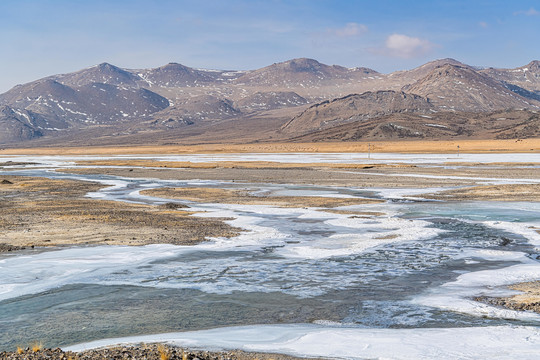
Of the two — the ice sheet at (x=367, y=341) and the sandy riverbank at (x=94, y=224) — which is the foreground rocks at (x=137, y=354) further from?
the sandy riverbank at (x=94, y=224)

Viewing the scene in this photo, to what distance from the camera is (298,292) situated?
46.7 ft

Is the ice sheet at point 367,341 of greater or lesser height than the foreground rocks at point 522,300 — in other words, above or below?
above

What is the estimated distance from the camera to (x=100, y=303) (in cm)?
1328

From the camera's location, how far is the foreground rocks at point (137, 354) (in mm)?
8620

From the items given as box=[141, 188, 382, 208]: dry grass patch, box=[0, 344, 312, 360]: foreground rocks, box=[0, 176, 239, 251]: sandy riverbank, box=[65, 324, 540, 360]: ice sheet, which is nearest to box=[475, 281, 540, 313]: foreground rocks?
box=[65, 324, 540, 360]: ice sheet

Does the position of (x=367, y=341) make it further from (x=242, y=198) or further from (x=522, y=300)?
(x=242, y=198)

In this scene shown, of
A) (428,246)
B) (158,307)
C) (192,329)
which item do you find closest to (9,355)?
(192,329)

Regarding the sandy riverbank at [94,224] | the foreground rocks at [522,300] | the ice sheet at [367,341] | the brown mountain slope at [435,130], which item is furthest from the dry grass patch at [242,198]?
the brown mountain slope at [435,130]

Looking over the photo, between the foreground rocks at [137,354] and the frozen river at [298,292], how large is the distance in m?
0.64

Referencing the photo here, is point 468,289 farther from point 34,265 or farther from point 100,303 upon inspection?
point 34,265

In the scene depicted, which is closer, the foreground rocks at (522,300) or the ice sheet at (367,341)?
the ice sheet at (367,341)

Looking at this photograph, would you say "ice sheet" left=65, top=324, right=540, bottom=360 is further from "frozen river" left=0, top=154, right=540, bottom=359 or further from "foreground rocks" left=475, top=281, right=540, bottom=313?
"foreground rocks" left=475, top=281, right=540, bottom=313

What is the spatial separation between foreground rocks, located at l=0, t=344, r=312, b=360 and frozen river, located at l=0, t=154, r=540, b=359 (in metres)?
0.64

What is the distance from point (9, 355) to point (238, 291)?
6.46 metres
